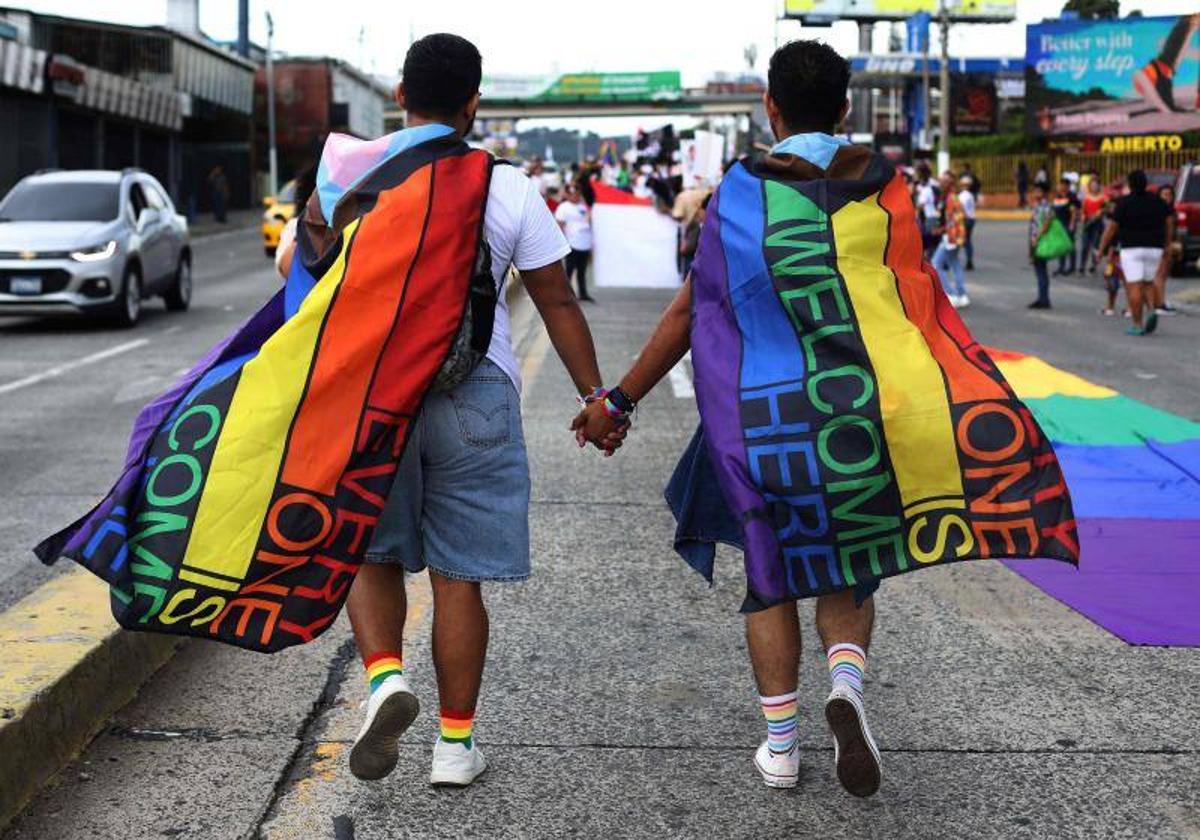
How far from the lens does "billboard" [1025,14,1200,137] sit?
61.7m

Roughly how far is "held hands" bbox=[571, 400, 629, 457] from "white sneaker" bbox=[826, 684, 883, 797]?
0.88 meters

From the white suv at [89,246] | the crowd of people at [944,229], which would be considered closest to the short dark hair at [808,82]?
the white suv at [89,246]

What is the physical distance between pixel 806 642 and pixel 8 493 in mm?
4699

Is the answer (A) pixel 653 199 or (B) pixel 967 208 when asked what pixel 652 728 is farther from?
(B) pixel 967 208

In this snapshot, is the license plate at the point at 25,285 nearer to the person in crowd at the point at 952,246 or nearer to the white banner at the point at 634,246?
the white banner at the point at 634,246

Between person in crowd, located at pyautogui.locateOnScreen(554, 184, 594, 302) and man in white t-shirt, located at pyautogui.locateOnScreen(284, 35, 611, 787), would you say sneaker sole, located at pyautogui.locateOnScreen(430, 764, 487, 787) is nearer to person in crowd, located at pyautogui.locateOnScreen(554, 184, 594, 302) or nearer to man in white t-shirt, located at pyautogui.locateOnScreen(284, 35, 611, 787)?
man in white t-shirt, located at pyautogui.locateOnScreen(284, 35, 611, 787)

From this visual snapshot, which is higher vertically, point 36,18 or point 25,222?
point 36,18

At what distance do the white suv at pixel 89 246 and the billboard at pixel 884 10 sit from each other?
2271 inches

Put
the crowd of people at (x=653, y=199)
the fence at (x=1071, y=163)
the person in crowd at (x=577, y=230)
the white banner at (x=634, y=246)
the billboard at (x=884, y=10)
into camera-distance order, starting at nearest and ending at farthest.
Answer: the crowd of people at (x=653, y=199)
the white banner at (x=634, y=246)
the person in crowd at (x=577, y=230)
the fence at (x=1071, y=163)
the billboard at (x=884, y=10)

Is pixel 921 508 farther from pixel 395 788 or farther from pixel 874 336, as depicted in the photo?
pixel 395 788

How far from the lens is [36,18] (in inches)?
1780

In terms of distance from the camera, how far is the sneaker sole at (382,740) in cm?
387

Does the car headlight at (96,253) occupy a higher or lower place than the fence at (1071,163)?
lower

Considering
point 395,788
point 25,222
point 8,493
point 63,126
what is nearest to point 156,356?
point 25,222
